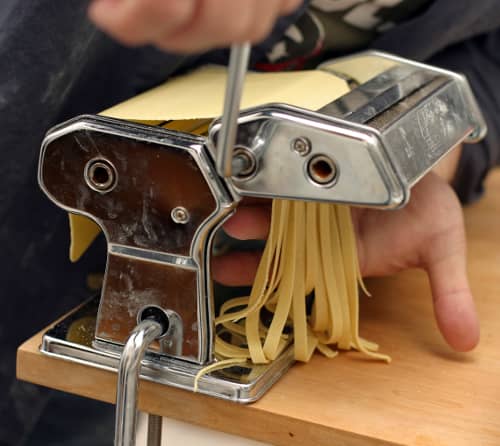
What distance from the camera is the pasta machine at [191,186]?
1.11 feet

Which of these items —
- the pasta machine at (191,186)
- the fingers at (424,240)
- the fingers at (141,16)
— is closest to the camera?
the fingers at (141,16)

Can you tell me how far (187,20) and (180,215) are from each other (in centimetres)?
14

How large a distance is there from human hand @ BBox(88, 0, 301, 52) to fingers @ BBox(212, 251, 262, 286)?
204mm

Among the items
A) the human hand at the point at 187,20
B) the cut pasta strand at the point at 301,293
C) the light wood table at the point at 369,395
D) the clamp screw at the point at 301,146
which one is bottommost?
the light wood table at the point at 369,395

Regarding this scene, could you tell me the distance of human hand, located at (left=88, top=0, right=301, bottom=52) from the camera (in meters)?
0.23

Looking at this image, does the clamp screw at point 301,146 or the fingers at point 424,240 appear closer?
the clamp screw at point 301,146

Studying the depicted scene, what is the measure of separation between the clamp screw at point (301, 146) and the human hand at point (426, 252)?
2.8 inches

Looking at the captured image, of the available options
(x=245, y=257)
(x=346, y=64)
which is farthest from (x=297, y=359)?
(x=346, y=64)

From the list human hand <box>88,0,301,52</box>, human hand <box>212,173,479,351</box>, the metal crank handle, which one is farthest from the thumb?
human hand <box>88,0,301,52</box>

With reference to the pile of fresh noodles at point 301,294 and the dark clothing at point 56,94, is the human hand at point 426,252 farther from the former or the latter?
the dark clothing at point 56,94

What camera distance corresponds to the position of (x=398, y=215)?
469 millimetres

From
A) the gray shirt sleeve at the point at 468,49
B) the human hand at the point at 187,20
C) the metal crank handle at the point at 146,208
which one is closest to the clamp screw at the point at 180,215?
the metal crank handle at the point at 146,208

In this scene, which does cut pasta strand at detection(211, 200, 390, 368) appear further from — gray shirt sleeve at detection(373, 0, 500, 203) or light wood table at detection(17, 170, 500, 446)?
gray shirt sleeve at detection(373, 0, 500, 203)

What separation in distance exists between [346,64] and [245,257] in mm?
136
